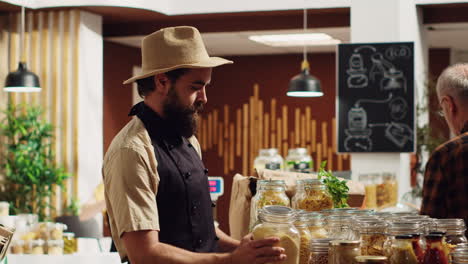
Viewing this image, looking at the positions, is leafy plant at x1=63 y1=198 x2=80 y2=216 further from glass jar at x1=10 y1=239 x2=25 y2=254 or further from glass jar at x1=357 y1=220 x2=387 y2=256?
glass jar at x1=357 y1=220 x2=387 y2=256

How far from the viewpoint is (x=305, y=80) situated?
745 cm

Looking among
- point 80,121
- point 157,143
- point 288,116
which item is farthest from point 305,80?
point 157,143

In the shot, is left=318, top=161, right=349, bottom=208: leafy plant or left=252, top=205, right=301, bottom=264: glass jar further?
left=318, top=161, right=349, bottom=208: leafy plant

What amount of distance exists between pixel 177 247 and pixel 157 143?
0.33m

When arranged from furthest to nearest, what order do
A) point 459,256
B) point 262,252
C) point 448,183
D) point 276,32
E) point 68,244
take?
point 276,32 → point 68,244 → point 448,183 → point 262,252 → point 459,256

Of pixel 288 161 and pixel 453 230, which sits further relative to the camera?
pixel 288 161

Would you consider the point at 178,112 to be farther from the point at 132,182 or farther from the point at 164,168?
the point at 132,182

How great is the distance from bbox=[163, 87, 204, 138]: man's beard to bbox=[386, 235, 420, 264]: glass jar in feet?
2.88

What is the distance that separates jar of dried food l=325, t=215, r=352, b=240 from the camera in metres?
2.03

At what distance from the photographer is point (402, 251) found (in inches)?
71.0

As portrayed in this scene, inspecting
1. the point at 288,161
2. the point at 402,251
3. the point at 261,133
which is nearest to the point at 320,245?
the point at 402,251

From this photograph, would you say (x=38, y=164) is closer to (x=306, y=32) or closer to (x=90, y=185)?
(x=90, y=185)

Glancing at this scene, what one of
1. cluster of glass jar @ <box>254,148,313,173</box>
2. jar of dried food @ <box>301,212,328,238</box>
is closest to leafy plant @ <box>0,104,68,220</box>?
cluster of glass jar @ <box>254,148,313,173</box>

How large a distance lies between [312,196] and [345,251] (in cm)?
70
